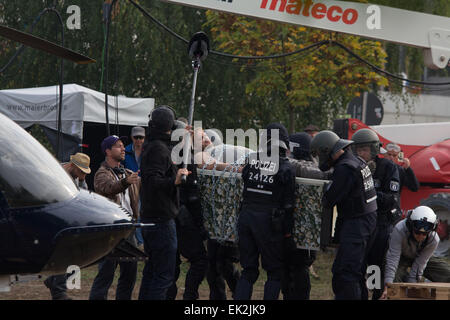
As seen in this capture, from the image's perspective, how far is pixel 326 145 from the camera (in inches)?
316

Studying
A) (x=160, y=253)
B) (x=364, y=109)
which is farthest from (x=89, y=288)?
(x=364, y=109)

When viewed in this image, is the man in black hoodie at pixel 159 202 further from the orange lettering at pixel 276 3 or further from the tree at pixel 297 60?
the tree at pixel 297 60

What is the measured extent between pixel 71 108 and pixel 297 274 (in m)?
6.88

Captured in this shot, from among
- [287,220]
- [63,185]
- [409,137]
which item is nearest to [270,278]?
[287,220]

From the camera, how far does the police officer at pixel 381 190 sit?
8836 mm

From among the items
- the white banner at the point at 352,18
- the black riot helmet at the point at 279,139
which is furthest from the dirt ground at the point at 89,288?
the white banner at the point at 352,18

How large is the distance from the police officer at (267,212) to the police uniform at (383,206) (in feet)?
4.57

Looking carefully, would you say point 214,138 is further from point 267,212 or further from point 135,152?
point 267,212

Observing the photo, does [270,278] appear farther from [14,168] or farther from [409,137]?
Result: [409,137]

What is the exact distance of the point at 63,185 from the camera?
5.83 metres

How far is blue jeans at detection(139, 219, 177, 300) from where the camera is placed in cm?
759

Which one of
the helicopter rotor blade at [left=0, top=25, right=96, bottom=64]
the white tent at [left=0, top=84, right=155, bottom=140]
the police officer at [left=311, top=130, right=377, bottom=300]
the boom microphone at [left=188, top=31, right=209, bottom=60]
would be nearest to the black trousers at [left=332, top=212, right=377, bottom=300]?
the police officer at [left=311, top=130, right=377, bottom=300]

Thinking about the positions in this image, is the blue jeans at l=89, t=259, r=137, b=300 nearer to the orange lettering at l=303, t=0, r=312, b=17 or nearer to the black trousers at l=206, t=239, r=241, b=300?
the black trousers at l=206, t=239, r=241, b=300

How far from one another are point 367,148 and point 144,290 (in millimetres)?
2915
